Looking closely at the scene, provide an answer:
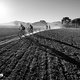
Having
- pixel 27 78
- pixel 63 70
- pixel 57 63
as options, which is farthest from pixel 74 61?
pixel 27 78

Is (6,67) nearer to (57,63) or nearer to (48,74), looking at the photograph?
(48,74)

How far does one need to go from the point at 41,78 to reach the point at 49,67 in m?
1.72

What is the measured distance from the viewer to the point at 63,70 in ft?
27.0

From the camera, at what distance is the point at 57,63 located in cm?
947

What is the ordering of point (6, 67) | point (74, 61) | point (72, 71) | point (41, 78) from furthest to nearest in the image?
point (74, 61), point (6, 67), point (72, 71), point (41, 78)

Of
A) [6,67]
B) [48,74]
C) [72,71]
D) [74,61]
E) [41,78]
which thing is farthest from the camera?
[74,61]

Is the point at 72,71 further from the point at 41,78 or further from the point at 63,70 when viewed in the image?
the point at 41,78

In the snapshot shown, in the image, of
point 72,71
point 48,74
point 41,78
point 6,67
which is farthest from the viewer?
point 6,67

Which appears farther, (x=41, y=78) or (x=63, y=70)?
(x=63, y=70)

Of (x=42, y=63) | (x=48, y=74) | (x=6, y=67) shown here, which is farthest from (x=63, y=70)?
(x=6, y=67)

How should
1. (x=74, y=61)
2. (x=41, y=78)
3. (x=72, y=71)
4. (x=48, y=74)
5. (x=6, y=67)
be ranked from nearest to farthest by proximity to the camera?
(x=41, y=78) → (x=48, y=74) → (x=72, y=71) → (x=6, y=67) → (x=74, y=61)

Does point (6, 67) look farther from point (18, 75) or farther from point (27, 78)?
point (27, 78)

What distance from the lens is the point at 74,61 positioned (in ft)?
33.2

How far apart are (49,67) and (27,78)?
2122 millimetres
